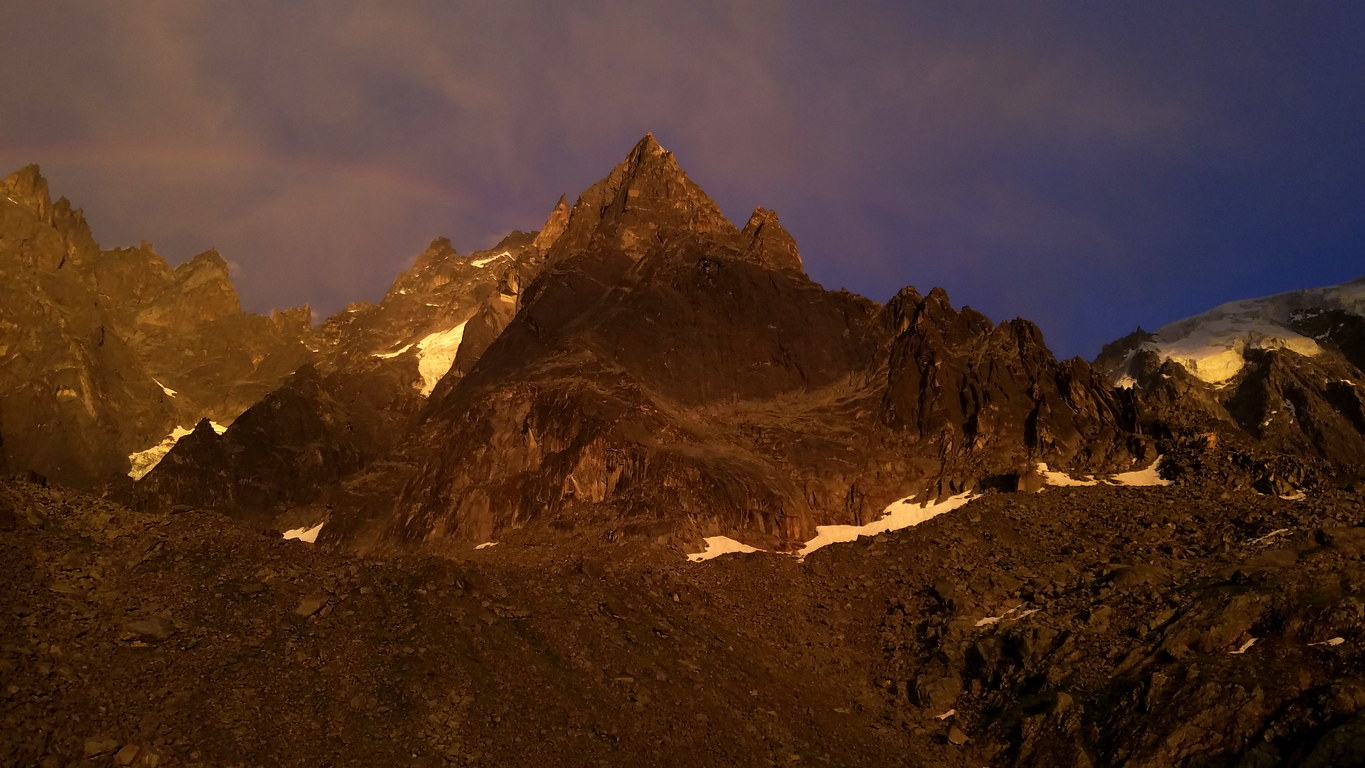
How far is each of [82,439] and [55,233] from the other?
51.1m

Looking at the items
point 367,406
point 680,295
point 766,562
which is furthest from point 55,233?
point 766,562

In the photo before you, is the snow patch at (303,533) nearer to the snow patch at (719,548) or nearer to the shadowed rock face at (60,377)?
the shadowed rock face at (60,377)

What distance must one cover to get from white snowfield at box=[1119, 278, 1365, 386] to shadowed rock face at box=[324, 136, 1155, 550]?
6187 centimetres

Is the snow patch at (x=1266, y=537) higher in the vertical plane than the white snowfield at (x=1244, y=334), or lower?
lower

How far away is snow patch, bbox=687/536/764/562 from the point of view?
8956cm

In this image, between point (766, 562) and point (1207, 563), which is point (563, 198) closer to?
point (766, 562)

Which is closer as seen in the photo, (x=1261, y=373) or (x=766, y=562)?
(x=766, y=562)

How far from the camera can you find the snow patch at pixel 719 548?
89.6m

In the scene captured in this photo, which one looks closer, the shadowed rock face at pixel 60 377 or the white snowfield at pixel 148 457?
the shadowed rock face at pixel 60 377

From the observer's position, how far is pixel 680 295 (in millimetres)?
133375

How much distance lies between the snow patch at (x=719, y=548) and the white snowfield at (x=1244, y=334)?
105m

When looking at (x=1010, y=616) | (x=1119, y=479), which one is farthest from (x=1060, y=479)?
(x=1010, y=616)

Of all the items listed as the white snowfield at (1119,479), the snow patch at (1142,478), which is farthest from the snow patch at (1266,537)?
the white snowfield at (1119,479)

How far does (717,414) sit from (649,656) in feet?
190
